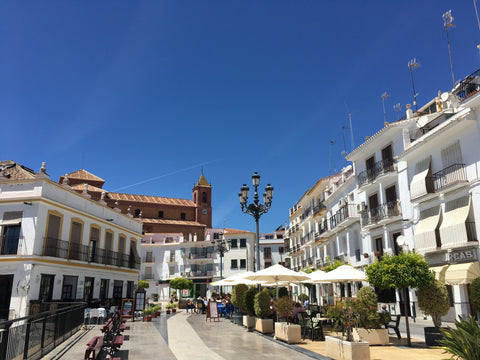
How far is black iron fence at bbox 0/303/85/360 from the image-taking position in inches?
270

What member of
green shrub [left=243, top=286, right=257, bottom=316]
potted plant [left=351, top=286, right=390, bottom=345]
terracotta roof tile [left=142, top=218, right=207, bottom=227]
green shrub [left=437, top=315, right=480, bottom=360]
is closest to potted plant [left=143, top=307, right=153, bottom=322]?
green shrub [left=243, top=286, right=257, bottom=316]

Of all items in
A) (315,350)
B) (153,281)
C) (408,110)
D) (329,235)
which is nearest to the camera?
(315,350)

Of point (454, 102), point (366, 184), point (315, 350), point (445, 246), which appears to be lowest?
point (315, 350)

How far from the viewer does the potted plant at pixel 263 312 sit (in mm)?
14424

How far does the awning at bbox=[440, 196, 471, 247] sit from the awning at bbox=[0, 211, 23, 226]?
2206 cm

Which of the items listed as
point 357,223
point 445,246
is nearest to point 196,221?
point 357,223

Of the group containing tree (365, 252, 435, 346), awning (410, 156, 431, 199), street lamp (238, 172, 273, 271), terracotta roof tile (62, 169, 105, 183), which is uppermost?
terracotta roof tile (62, 169, 105, 183)

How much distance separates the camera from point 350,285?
101 ft

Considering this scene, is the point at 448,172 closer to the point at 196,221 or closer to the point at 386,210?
the point at 386,210

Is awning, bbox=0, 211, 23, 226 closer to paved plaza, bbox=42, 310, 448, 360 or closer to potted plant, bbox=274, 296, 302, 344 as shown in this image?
paved plaza, bbox=42, 310, 448, 360

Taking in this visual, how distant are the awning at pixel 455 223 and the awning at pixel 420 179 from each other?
171 centimetres

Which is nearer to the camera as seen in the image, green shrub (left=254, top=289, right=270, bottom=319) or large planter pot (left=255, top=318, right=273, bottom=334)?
large planter pot (left=255, top=318, right=273, bottom=334)

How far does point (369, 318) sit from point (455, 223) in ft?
33.2

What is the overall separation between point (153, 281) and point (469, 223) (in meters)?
51.1
